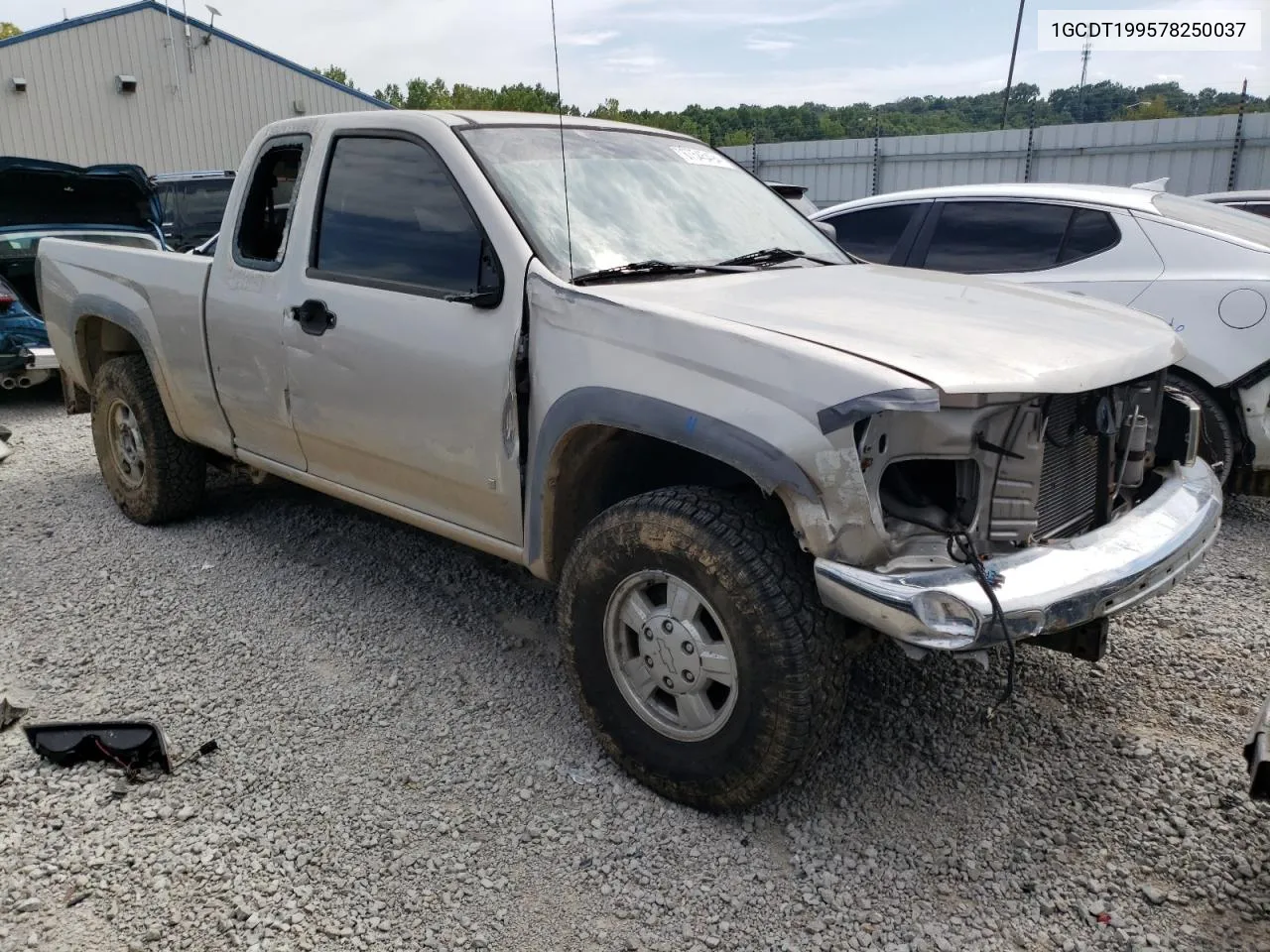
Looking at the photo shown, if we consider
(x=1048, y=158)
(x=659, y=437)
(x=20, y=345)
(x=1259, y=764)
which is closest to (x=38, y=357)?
(x=20, y=345)

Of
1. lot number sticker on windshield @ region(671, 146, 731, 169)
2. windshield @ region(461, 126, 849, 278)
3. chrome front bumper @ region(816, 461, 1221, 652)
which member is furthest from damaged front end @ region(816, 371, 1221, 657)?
lot number sticker on windshield @ region(671, 146, 731, 169)

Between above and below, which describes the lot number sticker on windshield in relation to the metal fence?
above

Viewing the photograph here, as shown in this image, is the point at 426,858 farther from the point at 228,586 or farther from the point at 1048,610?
the point at 228,586

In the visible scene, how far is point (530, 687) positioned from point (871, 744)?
120 centimetres

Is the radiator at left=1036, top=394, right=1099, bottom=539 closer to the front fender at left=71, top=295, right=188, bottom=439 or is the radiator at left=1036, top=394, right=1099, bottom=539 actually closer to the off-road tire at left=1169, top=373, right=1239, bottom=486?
the off-road tire at left=1169, top=373, right=1239, bottom=486

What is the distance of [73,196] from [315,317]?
6.63 metres

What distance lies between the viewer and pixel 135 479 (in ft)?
17.6

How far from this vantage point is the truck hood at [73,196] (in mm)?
8383

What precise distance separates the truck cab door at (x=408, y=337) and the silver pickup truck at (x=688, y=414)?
13 millimetres

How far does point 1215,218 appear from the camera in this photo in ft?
17.8

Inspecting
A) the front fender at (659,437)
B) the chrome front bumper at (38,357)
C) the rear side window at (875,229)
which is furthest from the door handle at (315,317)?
the chrome front bumper at (38,357)

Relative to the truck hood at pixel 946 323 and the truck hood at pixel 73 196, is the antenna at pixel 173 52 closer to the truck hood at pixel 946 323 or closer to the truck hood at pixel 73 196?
the truck hood at pixel 73 196

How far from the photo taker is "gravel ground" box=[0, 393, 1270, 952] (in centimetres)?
253

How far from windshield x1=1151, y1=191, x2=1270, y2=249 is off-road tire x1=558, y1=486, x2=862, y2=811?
12.5ft
